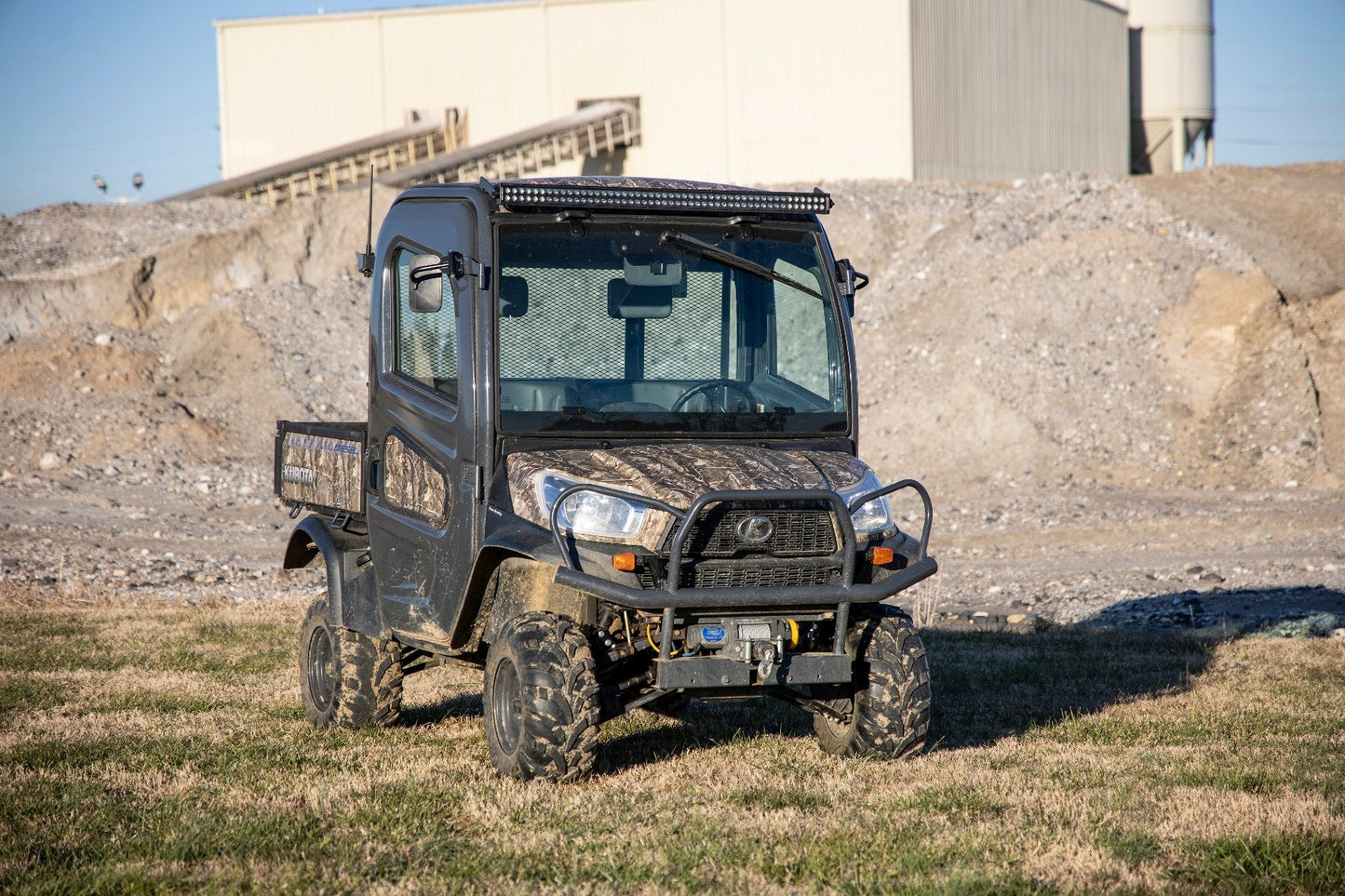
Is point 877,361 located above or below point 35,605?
above

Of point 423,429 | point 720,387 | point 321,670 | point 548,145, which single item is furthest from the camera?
point 548,145

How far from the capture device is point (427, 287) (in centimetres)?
754

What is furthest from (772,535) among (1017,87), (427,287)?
(1017,87)

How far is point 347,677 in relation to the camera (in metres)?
8.31

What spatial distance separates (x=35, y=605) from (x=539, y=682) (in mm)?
9427

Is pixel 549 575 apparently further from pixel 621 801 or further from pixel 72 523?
pixel 72 523

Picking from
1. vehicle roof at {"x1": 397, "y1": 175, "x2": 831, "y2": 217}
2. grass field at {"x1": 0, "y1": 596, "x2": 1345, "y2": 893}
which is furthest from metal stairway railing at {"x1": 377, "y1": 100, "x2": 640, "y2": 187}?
vehicle roof at {"x1": 397, "y1": 175, "x2": 831, "y2": 217}

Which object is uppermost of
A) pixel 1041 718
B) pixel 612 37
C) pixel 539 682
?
pixel 612 37

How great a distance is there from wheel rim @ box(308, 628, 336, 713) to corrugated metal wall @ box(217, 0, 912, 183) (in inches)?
1278

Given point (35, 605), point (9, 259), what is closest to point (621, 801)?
point (35, 605)

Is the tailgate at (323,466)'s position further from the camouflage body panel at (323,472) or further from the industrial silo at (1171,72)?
the industrial silo at (1171,72)

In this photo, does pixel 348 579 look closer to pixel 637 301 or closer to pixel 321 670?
pixel 321 670

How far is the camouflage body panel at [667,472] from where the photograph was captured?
21.0 feet

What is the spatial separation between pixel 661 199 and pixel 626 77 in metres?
36.2
